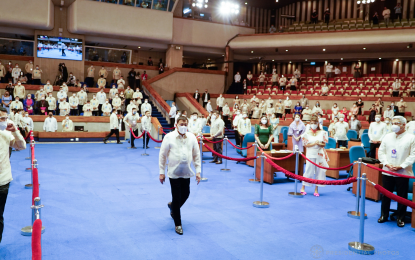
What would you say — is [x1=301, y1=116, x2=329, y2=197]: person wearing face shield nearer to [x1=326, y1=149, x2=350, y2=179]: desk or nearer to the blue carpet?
the blue carpet

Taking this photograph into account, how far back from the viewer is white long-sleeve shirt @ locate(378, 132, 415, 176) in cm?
572

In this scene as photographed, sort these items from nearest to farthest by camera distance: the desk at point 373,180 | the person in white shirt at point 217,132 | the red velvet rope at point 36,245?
the red velvet rope at point 36,245
the desk at point 373,180
the person in white shirt at point 217,132

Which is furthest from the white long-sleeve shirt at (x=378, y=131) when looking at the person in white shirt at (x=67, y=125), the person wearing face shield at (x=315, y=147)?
the person in white shirt at (x=67, y=125)

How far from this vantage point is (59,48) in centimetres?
2467

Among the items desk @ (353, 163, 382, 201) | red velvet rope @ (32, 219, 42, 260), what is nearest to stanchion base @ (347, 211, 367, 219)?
desk @ (353, 163, 382, 201)

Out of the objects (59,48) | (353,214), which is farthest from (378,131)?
(59,48)

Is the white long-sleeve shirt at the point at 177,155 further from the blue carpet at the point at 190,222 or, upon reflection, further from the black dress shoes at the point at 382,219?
the black dress shoes at the point at 382,219

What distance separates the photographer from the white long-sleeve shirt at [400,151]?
18.8ft

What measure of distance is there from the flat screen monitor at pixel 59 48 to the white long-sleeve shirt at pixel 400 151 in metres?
23.5

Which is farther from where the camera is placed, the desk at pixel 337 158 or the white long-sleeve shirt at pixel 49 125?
the white long-sleeve shirt at pixel 49 125

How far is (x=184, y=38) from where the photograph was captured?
92.1 ft

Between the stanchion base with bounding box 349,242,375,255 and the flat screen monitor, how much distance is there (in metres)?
Answer: 24.2

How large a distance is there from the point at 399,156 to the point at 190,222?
3.57 meters

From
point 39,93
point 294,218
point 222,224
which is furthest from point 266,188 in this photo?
point 39,93
